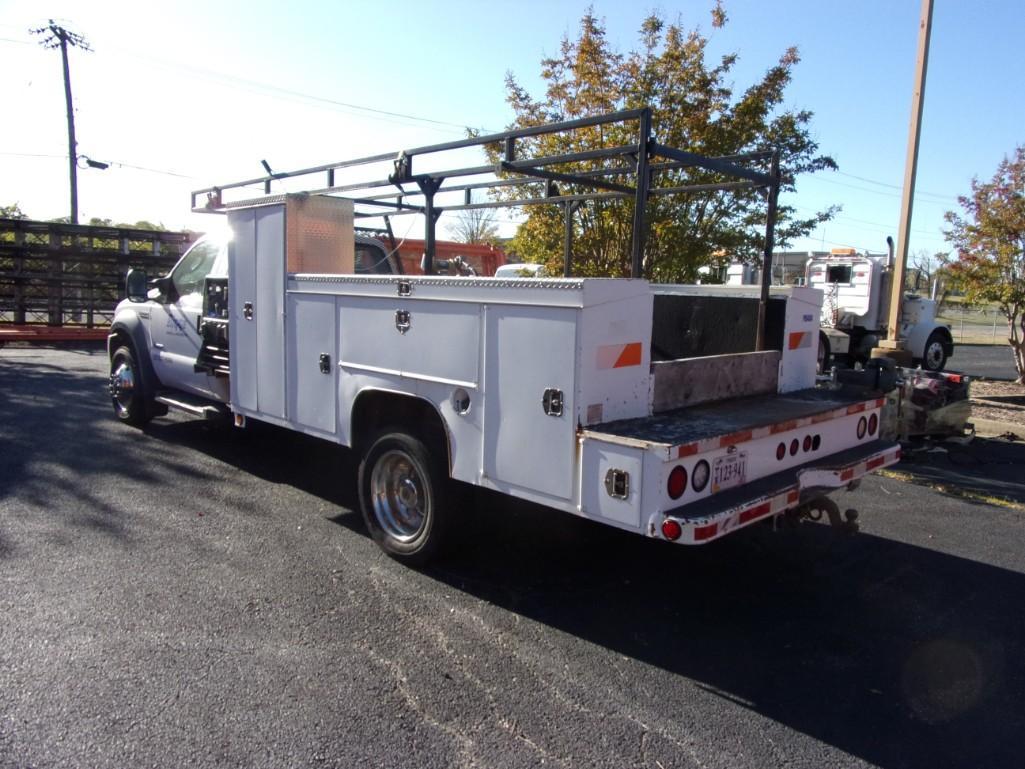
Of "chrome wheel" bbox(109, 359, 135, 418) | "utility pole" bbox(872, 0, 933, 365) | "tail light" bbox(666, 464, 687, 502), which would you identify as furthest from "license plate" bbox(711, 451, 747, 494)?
"utility pole" bbox(872, 0, 933, 365)

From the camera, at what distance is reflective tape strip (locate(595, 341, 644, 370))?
369 centimetres

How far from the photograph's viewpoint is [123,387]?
8273 millimetres

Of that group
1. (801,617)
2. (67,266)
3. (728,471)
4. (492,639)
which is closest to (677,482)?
(728,471)

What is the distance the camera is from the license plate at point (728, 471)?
369 centimetres

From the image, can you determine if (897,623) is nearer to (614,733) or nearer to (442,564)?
(614,733)

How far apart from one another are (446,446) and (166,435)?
187 inches

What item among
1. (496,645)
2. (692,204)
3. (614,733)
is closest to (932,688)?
(614,733)

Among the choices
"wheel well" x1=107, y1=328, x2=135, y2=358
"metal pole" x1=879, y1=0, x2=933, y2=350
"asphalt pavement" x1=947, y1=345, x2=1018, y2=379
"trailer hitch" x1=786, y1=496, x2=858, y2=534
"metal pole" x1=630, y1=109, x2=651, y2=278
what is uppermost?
"metal pole" x1=879, y1=0, x2=933, y2=350

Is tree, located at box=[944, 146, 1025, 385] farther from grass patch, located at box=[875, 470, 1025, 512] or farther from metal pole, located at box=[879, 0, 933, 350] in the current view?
grass patch, located at box=[875, 470, 1025, 512]

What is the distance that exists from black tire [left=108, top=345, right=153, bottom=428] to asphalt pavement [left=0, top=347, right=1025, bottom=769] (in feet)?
6.28

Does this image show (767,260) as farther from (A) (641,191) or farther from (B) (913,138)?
(B) (913,138)

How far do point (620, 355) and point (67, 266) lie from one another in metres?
19.3

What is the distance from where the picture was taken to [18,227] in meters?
18.5

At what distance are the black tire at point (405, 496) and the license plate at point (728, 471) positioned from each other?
1526 mm
